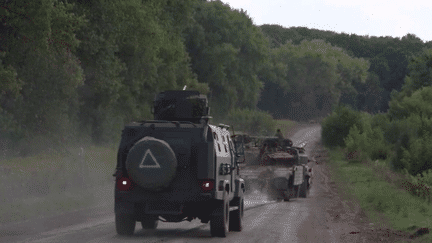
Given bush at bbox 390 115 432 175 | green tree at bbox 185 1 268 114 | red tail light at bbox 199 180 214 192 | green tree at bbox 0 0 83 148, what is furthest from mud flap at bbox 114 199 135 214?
green tree at bbox 185 1 268 114

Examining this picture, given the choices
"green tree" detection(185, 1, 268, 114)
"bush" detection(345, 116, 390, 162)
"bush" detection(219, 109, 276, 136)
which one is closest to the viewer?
"bush" detection(345, 116, 390, 162)

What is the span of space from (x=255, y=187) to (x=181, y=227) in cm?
1238

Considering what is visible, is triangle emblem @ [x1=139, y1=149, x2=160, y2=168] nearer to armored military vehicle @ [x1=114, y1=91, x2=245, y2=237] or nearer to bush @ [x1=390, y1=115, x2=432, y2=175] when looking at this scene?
armored military vehicle @ [x1=114, y1=91, x2=245, y2=237]

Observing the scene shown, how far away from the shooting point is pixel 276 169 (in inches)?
1163

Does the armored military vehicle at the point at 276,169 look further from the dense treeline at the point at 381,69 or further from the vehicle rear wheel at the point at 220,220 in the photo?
the dense treeline at the point at 381,69

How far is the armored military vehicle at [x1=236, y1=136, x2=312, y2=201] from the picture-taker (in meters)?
29.2

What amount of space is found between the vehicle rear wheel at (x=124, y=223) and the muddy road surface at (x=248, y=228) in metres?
0.21

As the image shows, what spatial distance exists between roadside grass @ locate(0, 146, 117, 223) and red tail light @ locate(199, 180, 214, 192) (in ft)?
21.1

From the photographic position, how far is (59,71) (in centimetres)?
3494

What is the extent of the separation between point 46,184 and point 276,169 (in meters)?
9.60

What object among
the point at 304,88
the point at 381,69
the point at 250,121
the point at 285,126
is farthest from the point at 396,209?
the point at 381,69

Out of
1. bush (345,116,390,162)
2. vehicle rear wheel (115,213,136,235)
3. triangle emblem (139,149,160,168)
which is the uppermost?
triangle emblem (139,149,160,168)

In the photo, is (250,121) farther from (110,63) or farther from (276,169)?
(276,169)

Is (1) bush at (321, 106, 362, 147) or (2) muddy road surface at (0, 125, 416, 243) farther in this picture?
(1) bush at (321, 106, 362, 147)
